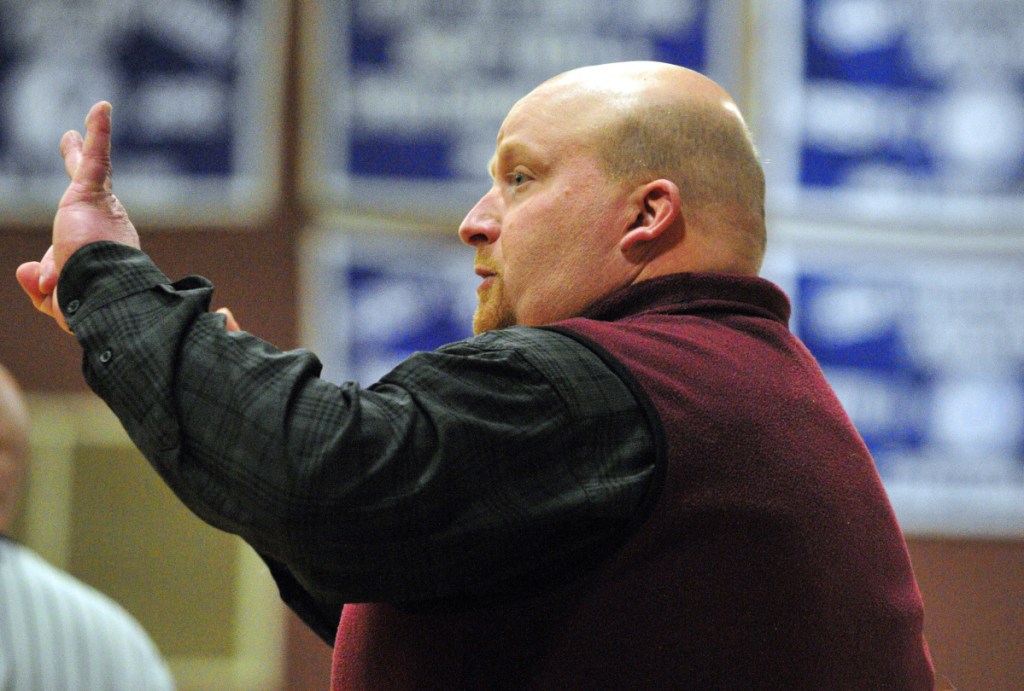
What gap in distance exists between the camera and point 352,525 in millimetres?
935

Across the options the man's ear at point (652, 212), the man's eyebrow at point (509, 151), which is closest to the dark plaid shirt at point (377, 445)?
the man's ear at point (652, 212)

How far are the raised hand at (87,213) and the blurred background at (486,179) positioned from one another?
2.32 meters

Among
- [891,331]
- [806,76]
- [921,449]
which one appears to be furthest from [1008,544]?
[806,76]

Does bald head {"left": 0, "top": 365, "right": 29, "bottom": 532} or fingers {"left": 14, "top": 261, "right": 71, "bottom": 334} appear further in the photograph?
bald head {"left": 0, "top": 365, "right": 29, "bottom": 532}

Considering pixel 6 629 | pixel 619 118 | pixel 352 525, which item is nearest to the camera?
pixel 352 525

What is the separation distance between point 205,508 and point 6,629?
126 centimetres

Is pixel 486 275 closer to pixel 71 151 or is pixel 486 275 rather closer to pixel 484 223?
pixel 484 223

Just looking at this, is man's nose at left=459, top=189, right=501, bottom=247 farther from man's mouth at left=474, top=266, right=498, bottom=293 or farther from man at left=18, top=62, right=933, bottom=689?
man at left=18, top=62, right=933, bottom=689

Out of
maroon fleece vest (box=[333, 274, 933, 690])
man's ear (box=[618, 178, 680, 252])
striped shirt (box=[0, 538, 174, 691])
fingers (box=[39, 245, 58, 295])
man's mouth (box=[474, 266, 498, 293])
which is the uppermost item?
man's ear (box=[618, 178, 680, 252])

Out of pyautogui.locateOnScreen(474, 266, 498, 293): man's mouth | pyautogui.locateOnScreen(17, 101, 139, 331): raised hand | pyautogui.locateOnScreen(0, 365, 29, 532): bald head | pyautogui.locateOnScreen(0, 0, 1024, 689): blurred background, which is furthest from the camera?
pyautogui.locateOnScreen(0, 0, 1024, 689): blurred background

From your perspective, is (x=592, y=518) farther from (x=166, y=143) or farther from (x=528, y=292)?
(x=166, y=143)

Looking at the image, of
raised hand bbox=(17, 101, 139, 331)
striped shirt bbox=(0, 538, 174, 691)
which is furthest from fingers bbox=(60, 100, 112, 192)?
striped shirt bbox=(0, 538, 174, 691)

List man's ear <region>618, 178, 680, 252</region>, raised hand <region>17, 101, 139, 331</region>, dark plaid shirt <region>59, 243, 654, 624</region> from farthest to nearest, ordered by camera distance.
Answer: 1. man's ear <region>618, 178, 680, 252</region>
2. raised hand <region>17, 101, 139, 331</region>
3. dark plaid shirt <region>59, 243, 654, 624</region>

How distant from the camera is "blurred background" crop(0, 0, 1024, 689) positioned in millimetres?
3477
